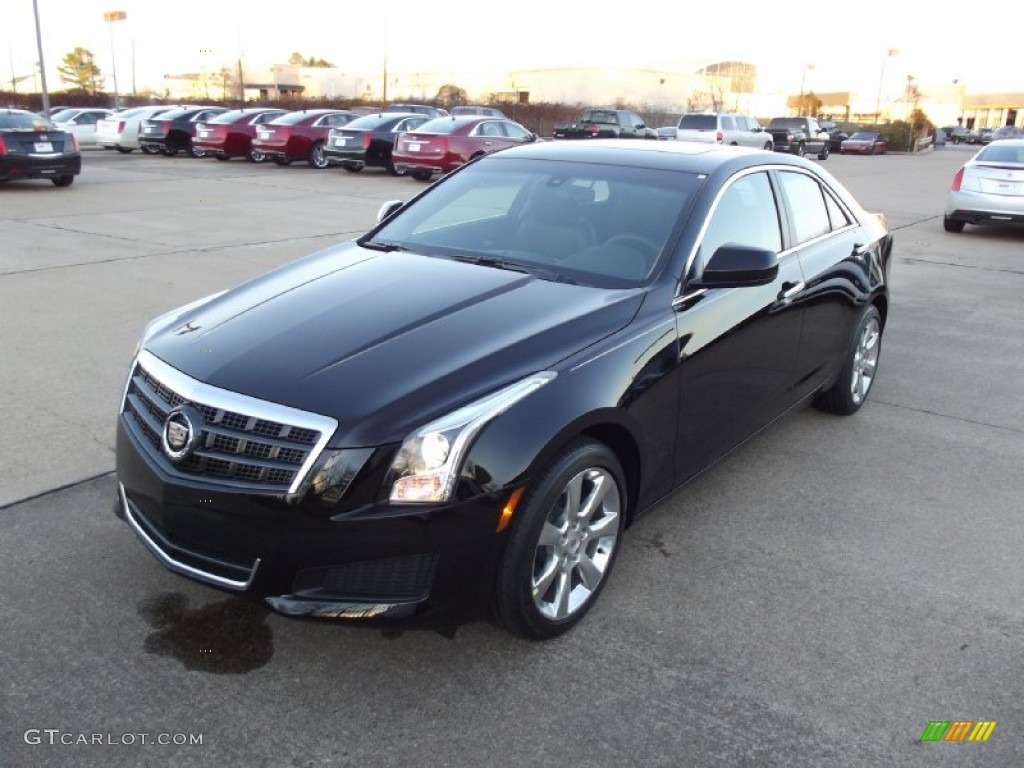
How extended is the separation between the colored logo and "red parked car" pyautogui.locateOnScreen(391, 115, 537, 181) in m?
18.9

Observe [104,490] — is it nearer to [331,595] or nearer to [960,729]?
[331,595]

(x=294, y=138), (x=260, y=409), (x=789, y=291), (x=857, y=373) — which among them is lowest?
(x=857, y=373)

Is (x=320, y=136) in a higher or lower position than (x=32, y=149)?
higher

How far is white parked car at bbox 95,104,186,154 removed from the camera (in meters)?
28.7

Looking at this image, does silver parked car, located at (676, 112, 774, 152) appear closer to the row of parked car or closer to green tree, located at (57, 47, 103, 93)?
the row of parked car

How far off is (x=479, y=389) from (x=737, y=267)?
142 centimetres

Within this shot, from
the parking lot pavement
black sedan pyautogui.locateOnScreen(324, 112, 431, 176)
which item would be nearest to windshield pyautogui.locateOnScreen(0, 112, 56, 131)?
black sedan pyautogui.locateOnScreen(324, 112, 431, 176)

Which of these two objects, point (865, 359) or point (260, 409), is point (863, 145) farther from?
point (260, 409)

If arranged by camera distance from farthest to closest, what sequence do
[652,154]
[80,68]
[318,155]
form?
1. [80,68]
2. [318,155]
3. [652,154]

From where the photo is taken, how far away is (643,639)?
10.8 ft

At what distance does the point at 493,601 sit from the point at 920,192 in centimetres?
2392

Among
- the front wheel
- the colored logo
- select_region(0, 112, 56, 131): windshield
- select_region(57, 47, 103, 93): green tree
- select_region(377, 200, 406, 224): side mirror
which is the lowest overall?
the colored logo

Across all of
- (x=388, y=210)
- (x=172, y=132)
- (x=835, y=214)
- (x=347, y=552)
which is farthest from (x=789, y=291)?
(x=172, y=132)

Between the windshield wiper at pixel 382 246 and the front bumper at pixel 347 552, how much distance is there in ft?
6.00
